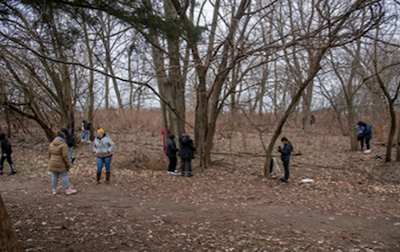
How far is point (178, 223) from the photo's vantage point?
5012 millimetres

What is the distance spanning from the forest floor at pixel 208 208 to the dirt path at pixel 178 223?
0.7 inches

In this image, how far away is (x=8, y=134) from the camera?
49.7 ft

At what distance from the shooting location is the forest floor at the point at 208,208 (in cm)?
421

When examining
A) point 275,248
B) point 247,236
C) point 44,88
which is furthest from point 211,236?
point 44,88

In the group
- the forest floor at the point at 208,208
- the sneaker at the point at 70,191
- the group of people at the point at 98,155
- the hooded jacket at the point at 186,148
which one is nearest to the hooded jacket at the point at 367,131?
the forest floor at the point at 208,208

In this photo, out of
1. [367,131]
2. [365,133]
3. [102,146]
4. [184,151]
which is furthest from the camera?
[365,133]

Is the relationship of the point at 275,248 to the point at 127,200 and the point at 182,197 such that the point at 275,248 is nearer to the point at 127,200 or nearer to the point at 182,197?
the point at 182,197

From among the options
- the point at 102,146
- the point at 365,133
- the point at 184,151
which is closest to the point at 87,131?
the point at 184,151

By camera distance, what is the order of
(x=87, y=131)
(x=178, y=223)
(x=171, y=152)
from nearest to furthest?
1. (x=178, y=223)
2. (x=171, y=152)
3. (x=87, y=131)

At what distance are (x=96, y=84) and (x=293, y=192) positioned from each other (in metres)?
12.2

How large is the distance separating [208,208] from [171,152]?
127 inches

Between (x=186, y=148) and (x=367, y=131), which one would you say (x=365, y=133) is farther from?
(x=186, y=148)

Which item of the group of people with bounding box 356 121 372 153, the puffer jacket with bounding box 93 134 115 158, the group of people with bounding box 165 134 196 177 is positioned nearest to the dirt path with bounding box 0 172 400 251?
the puffer jacket with bounding box 93 134 115 158

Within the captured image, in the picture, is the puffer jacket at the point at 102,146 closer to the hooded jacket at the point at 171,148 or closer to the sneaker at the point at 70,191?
the sneaker at the point at 70,191
